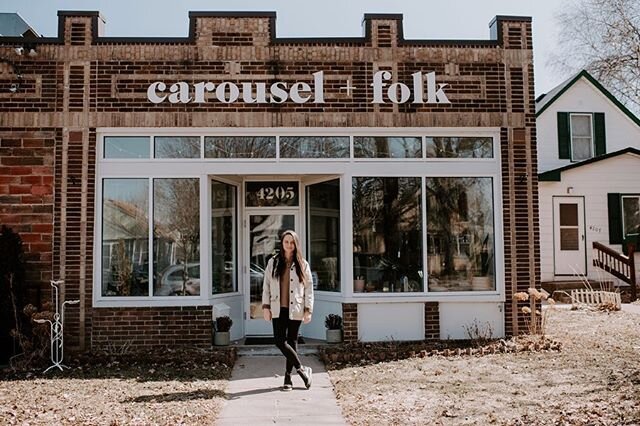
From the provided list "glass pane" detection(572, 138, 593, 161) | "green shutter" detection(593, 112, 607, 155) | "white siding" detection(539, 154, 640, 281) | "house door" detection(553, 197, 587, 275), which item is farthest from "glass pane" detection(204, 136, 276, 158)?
"green shutter" detection(593, 112, 607, 155)

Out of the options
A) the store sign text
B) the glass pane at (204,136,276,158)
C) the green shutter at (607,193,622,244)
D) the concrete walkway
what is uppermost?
the store sign text

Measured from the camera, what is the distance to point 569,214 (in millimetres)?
17844

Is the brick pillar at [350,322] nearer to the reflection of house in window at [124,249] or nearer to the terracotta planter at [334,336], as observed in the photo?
the terracotta planter at [334,336]

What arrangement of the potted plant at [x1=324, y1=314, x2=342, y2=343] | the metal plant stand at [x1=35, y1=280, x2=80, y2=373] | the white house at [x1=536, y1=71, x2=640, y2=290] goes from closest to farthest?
the metal plant stand at [x1=35, y1=280, x2=80, y2=373], the potted plant at [x1=324, y1=314, x2=342, y2=343], the white house at [x1=536, y1=71, x2=640, y2=290]

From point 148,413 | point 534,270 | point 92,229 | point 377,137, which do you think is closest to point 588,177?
point 534,270

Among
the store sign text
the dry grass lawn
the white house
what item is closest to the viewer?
the dry grass lawn

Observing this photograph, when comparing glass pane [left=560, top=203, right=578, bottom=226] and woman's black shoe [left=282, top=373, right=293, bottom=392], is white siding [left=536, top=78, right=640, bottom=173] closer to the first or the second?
glass pane [left=560, top=203, right=578, bottom=226]

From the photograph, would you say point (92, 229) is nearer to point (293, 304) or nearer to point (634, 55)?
point (293, 304)

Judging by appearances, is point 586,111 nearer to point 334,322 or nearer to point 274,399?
point 334,322

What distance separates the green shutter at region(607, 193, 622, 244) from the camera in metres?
17.7

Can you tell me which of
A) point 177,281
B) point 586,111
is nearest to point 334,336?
point 177,281

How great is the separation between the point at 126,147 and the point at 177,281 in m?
2.37

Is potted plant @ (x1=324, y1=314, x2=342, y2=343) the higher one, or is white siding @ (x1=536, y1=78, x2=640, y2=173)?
white siding @ (x1=536, y1=78, x2=640, y2=173)

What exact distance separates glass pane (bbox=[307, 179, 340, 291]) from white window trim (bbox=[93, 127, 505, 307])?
256mm
